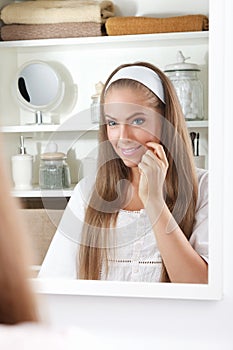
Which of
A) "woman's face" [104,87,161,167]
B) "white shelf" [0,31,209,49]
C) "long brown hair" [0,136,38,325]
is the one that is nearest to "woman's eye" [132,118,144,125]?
"woman's face" [104,87,161,167]

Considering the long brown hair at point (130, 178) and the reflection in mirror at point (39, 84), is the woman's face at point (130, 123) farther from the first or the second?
the reflection in mirror at point (39, 84)

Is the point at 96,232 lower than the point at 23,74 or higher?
lower

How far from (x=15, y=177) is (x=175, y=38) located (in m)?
0.60

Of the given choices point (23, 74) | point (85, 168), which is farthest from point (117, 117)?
point (23, 74)

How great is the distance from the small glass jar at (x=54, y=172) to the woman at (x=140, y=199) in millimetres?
52

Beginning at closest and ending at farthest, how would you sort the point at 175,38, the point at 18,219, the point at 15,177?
the point at 18,219, the point at 175,38, the point at 15,177

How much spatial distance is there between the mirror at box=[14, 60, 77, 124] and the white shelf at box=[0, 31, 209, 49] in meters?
0.06

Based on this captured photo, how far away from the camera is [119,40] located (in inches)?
76.6

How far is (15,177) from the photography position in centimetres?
204

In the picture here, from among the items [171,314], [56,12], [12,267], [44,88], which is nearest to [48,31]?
[56,12]

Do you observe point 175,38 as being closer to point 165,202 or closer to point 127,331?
point 165,202

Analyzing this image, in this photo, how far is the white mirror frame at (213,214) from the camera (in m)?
1.86

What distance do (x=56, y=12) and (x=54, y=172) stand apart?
44 centimetres

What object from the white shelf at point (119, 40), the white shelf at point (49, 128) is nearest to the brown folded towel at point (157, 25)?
the white shelf at point (119, 40)
